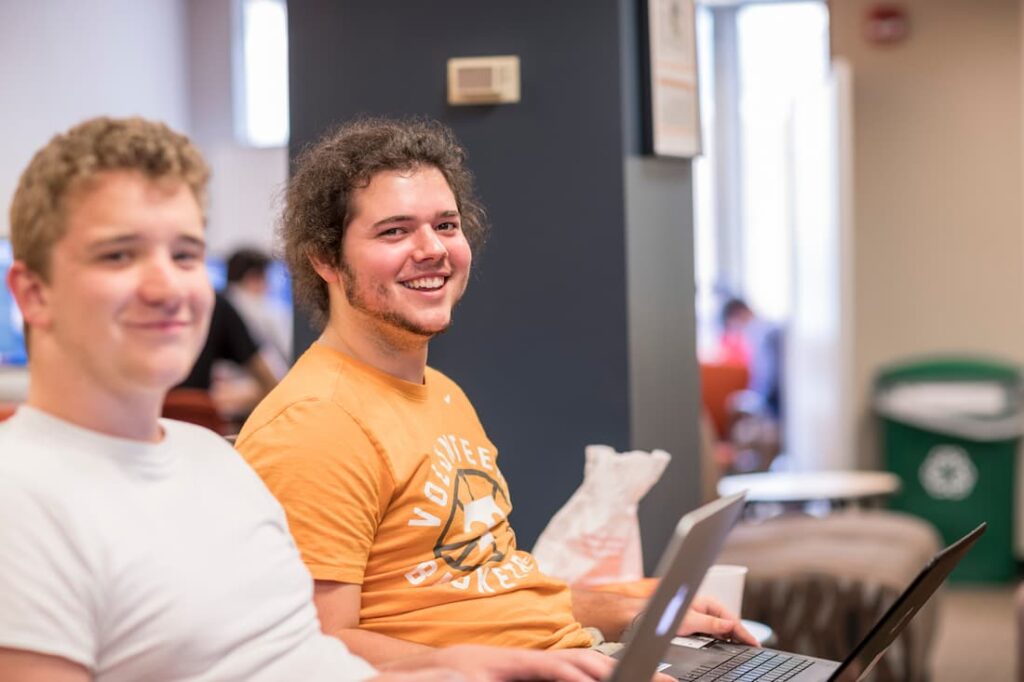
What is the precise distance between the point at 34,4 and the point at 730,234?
508 centimetres

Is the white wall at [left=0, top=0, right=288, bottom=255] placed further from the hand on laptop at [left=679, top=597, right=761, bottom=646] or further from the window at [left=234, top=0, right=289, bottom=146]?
the hand on laptop at [left=679, top=597, right=761, bottom=646]

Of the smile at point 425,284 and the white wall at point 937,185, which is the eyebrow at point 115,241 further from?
the white wall at point 937,185

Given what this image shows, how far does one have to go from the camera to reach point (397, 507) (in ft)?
5.66

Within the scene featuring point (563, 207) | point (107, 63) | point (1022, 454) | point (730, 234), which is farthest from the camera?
point (730, 234)

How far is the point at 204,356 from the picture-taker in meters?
5.46

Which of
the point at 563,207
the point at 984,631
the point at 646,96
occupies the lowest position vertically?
the point at 984,631

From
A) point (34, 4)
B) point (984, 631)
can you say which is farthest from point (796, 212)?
point (34, 4)

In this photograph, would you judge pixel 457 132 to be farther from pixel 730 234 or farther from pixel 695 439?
pixel 730 234

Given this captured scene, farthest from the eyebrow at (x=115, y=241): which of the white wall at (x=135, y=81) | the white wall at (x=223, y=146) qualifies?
the white wall at (x=223, y=146)

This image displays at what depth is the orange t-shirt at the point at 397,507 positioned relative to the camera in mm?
1639

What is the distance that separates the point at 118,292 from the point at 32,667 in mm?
305

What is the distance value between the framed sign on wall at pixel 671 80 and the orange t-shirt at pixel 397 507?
117 centimetres

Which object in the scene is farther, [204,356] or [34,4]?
[34,4]

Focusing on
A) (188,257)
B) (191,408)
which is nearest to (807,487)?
(191,408)
